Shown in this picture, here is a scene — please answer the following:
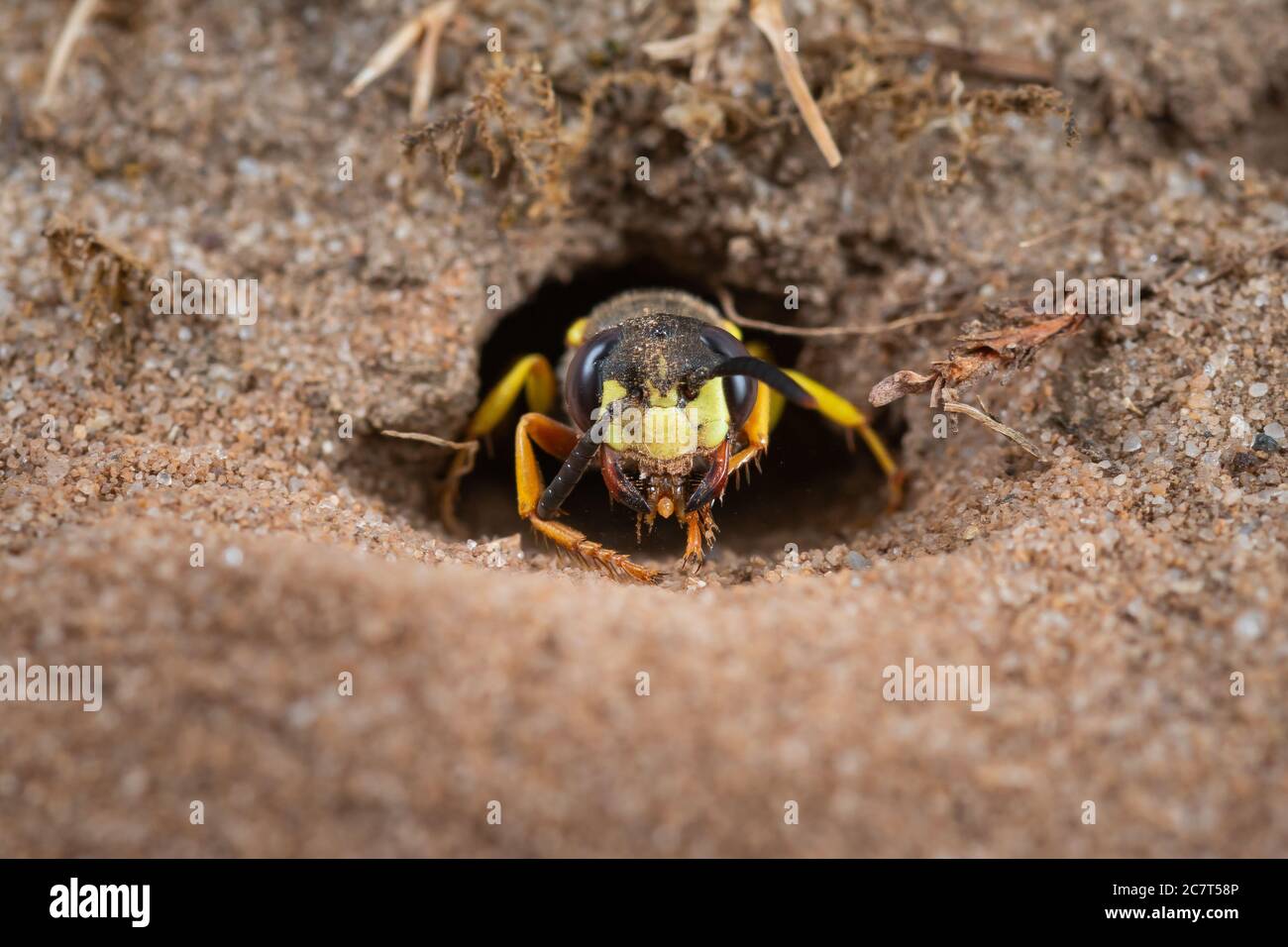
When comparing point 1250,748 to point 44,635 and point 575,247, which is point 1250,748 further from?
point 575,247

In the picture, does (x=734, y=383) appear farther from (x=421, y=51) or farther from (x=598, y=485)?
(x=421, y=51)

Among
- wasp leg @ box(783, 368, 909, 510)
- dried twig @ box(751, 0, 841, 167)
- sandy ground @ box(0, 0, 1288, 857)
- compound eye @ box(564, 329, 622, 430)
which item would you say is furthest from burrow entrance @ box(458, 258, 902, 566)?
dried twig @ box(751, 0, 841, 167)

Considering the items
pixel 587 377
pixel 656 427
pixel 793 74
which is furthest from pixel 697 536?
pixel 793 74

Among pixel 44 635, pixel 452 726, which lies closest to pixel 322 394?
pixel 44 635

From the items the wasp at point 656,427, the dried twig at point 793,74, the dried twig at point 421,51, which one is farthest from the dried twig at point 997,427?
the dried twig at point 421,51

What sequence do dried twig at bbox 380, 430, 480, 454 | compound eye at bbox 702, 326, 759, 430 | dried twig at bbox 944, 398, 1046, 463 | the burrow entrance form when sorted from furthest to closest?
the burrow entrance < dried twig at bbox 380, 430, 480, 454 < compound eye at bbox 702, 326, 759, 430 < dried twig at bbox 944, 398, 1046, 463

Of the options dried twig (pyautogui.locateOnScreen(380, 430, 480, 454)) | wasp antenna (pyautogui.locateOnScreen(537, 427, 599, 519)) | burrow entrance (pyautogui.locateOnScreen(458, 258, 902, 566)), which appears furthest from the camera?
burrow entrance (pyautogui.locateOnScreen(458, 258, 902, 566))

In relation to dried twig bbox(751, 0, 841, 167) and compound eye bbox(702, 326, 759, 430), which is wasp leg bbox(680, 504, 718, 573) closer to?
compound eye bbox(702, 326, 759, 430)
